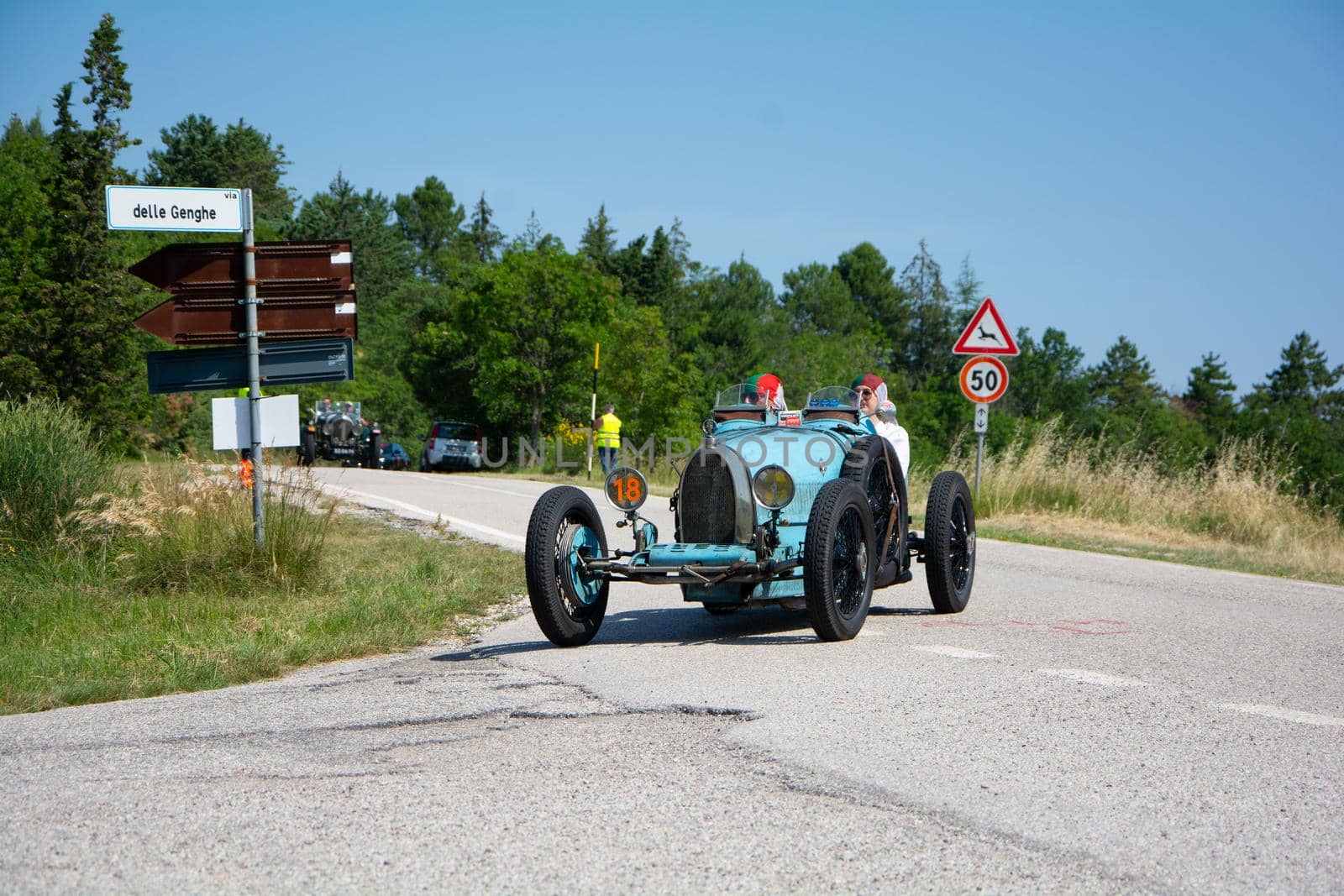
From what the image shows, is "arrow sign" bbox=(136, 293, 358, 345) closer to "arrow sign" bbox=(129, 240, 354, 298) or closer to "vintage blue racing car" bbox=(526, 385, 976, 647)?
"arrow sign" bbox=(129, 240, 354, 298)

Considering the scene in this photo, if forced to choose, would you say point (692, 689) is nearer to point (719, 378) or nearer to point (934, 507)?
point (934, 507)

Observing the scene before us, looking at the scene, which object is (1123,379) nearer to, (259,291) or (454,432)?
(454,432)

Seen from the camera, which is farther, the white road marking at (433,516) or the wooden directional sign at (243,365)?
the white road marking at (433,516)

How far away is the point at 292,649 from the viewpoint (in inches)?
313

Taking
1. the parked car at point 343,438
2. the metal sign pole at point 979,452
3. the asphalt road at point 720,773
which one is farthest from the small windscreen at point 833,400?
the parked car at point 343,438

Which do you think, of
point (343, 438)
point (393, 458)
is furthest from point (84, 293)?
point (393, 458)

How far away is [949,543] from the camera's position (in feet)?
30.7

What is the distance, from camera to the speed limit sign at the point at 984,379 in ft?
59.0

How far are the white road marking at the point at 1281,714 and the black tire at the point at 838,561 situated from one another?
2.19m

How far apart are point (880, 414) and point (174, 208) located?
5465mm

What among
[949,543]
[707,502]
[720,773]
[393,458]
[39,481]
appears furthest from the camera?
[393,458]

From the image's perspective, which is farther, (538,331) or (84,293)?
(538,331)

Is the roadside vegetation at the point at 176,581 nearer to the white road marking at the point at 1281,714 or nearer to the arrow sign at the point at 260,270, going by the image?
the arrow sign at the point at 260,270

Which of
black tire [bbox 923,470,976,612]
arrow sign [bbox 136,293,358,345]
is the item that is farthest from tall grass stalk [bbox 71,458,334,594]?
black tire [bbox 923,470,976,612]
